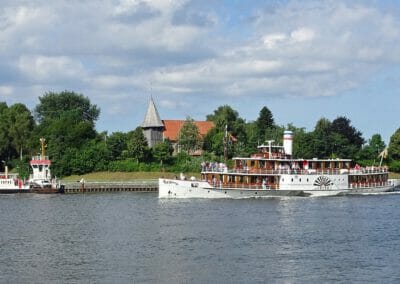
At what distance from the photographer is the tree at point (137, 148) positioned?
122m

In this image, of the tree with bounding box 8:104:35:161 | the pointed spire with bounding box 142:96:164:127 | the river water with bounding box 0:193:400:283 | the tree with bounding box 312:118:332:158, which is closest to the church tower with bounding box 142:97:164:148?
the pointed spire with bounding box 142:96:164:127

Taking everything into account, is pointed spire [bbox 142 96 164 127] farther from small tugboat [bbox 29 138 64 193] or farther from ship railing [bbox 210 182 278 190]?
ship railing [bbox 210 182 278 190]

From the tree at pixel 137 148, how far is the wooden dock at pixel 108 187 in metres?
14.2

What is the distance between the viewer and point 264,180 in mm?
84750

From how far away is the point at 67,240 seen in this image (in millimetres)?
52812

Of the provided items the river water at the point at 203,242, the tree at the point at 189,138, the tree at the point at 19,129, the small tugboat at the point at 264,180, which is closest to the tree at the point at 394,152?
the tree at the point at 189,138

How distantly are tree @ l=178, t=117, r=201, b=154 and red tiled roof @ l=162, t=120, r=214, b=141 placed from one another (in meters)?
7.83

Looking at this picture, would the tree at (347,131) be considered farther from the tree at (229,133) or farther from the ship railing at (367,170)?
the ship railing at (367,170)

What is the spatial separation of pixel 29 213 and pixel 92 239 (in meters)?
20.1

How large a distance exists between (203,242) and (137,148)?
236ft

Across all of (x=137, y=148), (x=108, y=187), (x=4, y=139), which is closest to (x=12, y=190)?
(x=108, y=187)

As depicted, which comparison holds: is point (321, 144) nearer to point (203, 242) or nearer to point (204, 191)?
point (204, 191)

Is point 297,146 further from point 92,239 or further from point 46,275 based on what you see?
point 46,275

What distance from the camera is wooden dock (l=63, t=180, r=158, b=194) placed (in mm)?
105250
